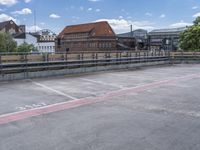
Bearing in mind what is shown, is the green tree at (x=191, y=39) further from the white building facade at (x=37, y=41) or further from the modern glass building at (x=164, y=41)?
the white building facade at (x=37, y=41)

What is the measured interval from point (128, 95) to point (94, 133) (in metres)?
4.67

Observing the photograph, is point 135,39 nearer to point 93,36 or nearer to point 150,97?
point 93,36

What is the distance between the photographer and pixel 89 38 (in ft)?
324

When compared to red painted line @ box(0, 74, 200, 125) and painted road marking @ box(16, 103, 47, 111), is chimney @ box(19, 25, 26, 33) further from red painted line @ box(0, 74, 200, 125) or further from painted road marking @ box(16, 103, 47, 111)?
painted road marking @ box(16, 103, 47, 111)

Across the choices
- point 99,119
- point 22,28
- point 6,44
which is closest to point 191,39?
point 99,119

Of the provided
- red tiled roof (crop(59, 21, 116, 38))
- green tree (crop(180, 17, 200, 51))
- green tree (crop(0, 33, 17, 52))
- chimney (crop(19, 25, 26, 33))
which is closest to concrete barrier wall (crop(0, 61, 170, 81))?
green tree (crop(180, 17, 200, 51))

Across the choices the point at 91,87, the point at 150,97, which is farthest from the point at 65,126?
the point at 91,87

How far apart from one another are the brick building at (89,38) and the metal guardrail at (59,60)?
6869 cm

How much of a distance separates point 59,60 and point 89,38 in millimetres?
82868

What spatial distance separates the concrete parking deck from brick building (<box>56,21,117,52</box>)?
8040 cm

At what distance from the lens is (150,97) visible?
9.67 meters

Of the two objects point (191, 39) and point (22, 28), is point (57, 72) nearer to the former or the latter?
point (191, 39)

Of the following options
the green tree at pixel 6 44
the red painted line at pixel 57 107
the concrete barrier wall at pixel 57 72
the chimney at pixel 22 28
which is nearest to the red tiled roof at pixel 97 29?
the chimney at pixel 22 28

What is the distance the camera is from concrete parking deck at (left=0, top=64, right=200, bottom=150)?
4.99m
